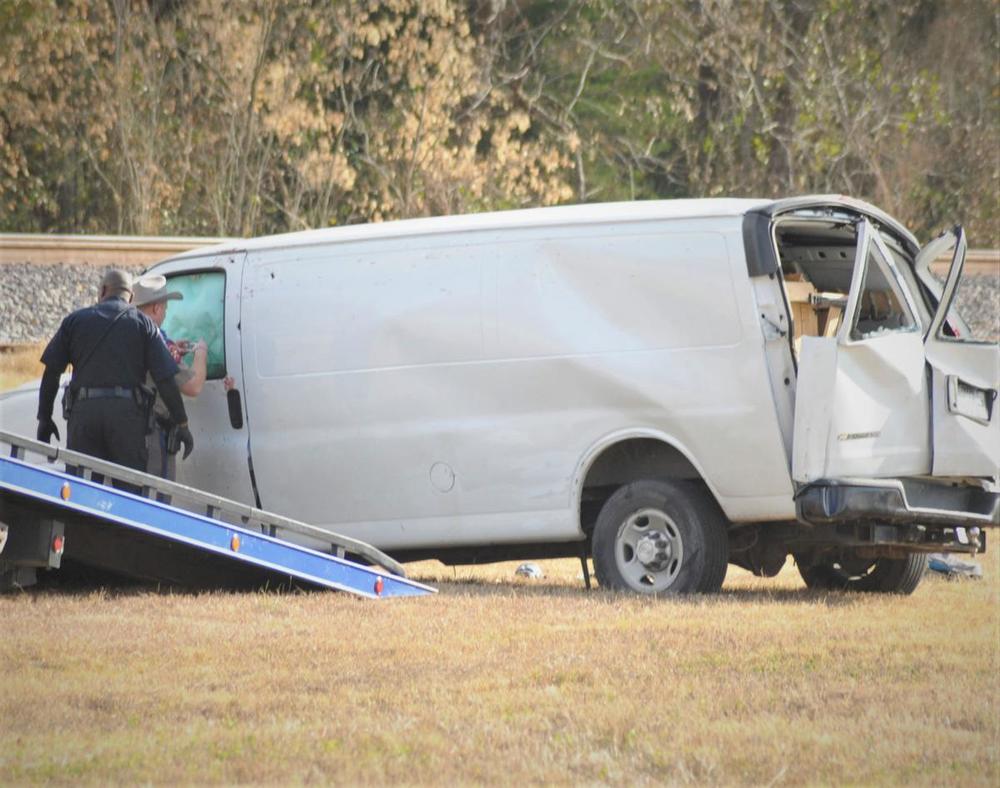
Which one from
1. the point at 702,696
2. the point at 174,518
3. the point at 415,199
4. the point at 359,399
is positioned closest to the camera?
the point at 702,696

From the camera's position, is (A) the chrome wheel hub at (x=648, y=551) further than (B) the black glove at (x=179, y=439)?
No

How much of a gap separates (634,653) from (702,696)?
918 mm

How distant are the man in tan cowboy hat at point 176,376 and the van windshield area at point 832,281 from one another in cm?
324

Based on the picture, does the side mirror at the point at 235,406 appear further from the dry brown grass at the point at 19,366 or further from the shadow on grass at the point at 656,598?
the dry brown grass at the point at 19,366

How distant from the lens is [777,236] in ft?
34.6

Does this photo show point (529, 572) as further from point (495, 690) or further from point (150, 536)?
point (495, 690)

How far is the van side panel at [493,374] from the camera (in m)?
9.67

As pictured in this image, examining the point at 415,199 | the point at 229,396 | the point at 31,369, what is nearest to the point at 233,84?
the point at 415,199

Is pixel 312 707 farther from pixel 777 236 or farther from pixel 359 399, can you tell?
pixel 777 236

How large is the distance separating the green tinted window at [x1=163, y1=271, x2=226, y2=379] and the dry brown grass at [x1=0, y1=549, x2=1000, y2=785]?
157 centimetres

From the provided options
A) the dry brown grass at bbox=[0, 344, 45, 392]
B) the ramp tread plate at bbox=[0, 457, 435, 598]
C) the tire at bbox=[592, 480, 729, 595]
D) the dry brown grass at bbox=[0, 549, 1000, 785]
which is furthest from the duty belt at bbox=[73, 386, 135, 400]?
the dry brown grass at bbox=[0, 344, 45, 392]

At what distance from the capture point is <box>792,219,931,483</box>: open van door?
9391 mm

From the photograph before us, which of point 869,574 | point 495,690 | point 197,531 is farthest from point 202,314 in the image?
point 495,690

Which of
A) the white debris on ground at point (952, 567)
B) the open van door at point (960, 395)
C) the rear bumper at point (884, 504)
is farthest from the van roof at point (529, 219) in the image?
the white debris on ground at point (952, 567)
